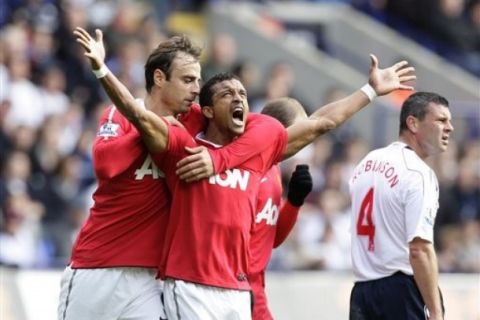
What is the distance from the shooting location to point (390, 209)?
31.9 feet

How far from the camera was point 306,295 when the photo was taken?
49.3 feet

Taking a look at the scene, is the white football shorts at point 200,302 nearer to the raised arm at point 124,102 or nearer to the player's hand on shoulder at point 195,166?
the player's hand on shoulder at point 195,166

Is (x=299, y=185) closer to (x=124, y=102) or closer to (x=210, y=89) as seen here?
(x=210, y=89)

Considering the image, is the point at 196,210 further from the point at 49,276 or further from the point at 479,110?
the point at 479,110

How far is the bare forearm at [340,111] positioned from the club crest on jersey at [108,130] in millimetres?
1307

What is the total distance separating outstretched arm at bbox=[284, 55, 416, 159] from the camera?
9547 millimetres

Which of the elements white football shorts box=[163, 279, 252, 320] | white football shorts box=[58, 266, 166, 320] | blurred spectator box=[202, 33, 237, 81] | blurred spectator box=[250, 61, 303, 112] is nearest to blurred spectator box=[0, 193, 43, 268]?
blurred spectator box=[250, 61, 303, 112]

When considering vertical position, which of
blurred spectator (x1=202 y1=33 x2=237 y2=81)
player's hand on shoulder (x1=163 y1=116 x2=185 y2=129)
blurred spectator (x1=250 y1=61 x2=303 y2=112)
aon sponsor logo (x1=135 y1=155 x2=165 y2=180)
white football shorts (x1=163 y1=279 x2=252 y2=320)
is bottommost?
white football shorts (x1=163 y1=279 x2=252 y2=320)

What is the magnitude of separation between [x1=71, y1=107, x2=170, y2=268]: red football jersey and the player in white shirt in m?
1.36

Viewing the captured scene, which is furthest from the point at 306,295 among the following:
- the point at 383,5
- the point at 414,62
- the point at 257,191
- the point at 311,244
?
the point at 383,5

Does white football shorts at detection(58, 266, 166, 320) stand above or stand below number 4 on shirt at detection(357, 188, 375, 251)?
below

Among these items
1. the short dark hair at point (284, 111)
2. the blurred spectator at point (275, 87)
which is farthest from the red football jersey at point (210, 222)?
the blurred spectator at point (275, 87)

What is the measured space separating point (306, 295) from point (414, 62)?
8.04 m

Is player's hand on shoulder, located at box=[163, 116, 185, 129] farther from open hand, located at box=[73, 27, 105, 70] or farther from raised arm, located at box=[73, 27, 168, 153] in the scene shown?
open hand, located at box=[73, 27, 105, 70]
